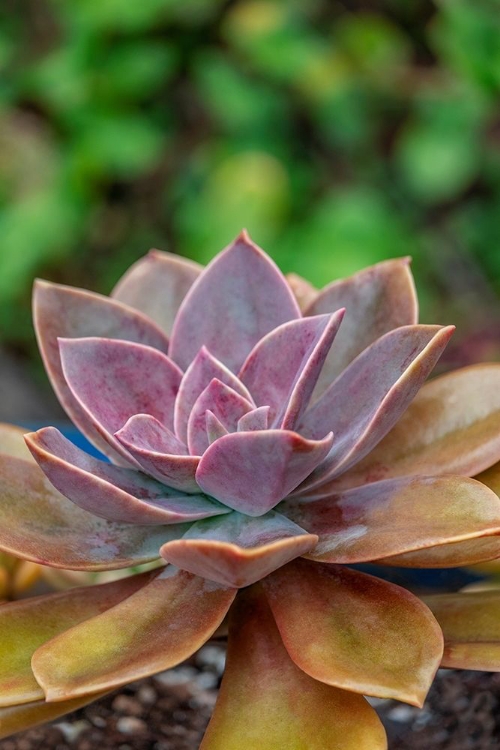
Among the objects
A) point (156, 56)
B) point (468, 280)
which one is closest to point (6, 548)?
point (468, 280)

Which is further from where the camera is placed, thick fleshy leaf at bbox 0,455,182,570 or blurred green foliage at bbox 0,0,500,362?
blurred green foliage at bbox 0,0,500,362

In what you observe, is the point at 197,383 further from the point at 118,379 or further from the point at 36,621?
the point at 36,621

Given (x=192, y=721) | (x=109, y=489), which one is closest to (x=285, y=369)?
(x=109, y=489)

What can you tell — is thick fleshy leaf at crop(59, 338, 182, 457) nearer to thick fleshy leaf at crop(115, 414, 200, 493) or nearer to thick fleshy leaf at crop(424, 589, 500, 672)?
thick fleshy leaf at crop(115, 414, 200, 493)

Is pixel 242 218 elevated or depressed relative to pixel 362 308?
depressed

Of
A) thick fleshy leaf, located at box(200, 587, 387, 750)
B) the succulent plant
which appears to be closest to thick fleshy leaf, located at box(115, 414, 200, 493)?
the succulent plant

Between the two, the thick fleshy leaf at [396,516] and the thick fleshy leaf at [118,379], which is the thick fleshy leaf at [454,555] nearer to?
the thick fleshy leaf at [396,516]

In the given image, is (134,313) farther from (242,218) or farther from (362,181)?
(362,181)
